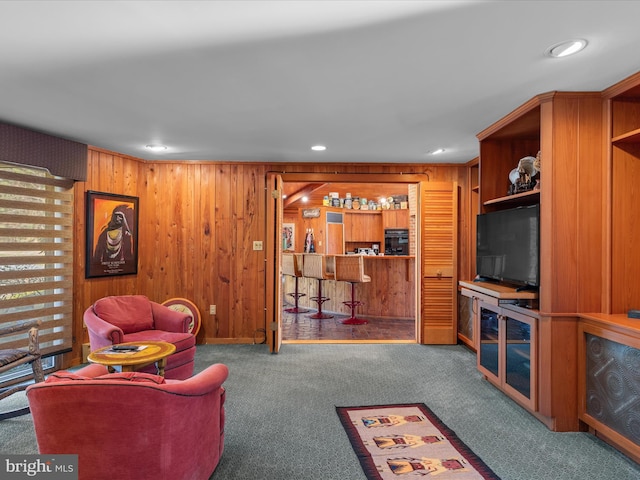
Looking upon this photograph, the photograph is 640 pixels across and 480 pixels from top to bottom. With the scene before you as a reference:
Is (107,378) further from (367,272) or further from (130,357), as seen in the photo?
(367,272)

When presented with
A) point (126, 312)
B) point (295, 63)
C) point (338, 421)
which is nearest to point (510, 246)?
point (338, 421)

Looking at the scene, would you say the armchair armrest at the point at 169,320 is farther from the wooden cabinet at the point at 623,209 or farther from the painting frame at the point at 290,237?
the painting frame at the point at 290,237

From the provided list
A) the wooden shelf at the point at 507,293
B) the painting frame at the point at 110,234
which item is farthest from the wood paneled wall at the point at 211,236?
the wooden shelf at the point at 507,293

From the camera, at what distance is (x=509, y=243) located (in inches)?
125

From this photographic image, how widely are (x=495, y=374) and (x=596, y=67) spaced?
2445 mm

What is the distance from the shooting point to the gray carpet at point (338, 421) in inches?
87.8

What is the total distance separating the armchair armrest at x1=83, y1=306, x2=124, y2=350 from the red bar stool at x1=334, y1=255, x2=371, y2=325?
393 centimetres

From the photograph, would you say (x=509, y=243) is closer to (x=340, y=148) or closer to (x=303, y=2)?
(x=340, y=148)

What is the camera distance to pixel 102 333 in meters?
3.19

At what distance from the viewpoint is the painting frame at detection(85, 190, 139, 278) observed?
13.8ft

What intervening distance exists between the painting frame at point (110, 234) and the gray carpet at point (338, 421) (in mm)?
1461

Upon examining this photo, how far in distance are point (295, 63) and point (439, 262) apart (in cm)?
344

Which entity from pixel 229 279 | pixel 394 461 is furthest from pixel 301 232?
pixel 394 461

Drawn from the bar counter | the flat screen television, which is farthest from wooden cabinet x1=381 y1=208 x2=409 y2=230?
the flat screen television
